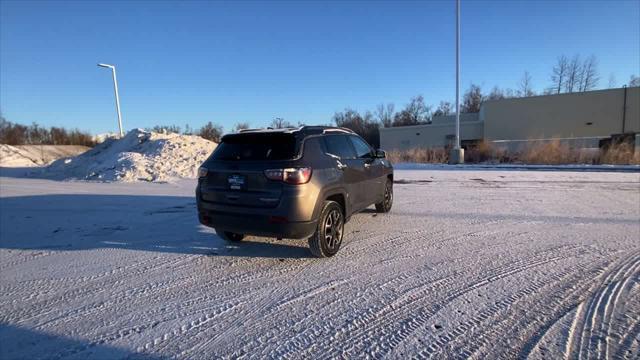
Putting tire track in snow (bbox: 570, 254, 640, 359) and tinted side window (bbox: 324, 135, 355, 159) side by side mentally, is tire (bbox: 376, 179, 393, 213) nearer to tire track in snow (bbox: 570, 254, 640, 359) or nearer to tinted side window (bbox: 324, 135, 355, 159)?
tinted side window (bbox: 324, 135, 355, 159)

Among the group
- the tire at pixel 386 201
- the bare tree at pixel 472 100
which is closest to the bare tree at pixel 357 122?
the bare tree at pixel 472 100

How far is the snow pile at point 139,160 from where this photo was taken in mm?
14844

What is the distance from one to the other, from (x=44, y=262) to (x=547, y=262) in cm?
689

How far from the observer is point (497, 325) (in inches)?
112

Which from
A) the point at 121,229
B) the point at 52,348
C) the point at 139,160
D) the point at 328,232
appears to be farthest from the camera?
the point at 139,160

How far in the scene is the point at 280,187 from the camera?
4020 mm

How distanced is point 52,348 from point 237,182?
238 cm

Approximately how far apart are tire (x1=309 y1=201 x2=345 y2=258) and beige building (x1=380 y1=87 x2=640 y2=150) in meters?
39.6

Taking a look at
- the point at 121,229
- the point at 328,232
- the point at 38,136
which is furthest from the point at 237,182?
the point at 38,136

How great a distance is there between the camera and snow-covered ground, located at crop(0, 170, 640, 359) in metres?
2.64

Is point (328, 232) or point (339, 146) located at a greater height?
point (339, 146)

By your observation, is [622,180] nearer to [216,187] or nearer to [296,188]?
[296,188]

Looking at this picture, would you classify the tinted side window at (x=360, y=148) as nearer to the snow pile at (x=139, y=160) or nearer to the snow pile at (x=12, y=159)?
the snow pile at (x=139, y=160)

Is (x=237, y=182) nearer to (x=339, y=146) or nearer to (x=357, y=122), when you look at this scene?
(x=339, y=146)
